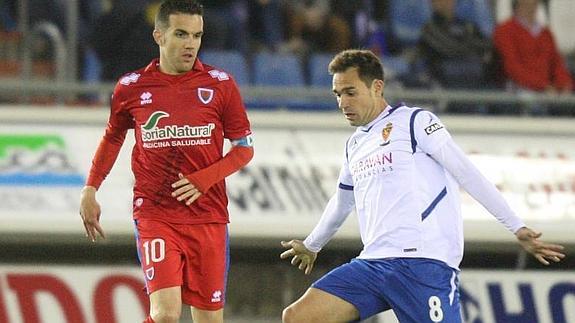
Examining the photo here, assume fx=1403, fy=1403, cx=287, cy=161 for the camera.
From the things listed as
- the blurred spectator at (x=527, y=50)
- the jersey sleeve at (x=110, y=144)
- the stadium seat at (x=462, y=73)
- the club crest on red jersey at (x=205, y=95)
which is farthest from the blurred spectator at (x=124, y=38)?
the club crest on red jersey at (x=205, y=95)

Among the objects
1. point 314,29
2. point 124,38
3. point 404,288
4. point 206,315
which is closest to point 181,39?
point 206,315

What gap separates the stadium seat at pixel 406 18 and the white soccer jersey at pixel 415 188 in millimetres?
5282

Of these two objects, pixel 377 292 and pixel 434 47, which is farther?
pixel 434 47

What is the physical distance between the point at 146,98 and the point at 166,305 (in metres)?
1.06

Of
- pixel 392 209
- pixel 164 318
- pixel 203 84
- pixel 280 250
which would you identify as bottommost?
pixel 280 250

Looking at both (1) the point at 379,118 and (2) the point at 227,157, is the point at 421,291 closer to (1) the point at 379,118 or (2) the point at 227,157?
(1) the point at 379,118

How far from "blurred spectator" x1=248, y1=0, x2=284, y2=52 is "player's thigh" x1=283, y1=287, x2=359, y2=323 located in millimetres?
5343

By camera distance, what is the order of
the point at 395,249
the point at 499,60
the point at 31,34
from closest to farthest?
the point at 395,249 < the point at 31,34 < the point at 499,60

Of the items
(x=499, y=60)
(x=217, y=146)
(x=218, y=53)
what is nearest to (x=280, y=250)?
(x=218, y=53)

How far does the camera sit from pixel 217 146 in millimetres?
7156

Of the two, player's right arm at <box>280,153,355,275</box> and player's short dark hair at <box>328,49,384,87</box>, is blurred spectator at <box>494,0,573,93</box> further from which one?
player's short dark hair at <box>328,49,384,87</box>

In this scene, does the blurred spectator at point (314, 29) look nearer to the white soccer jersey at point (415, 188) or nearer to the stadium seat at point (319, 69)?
the stadium seat at point (319, 69)

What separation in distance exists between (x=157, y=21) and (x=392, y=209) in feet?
5.05

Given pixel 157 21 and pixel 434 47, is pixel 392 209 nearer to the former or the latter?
pixel 157 21
